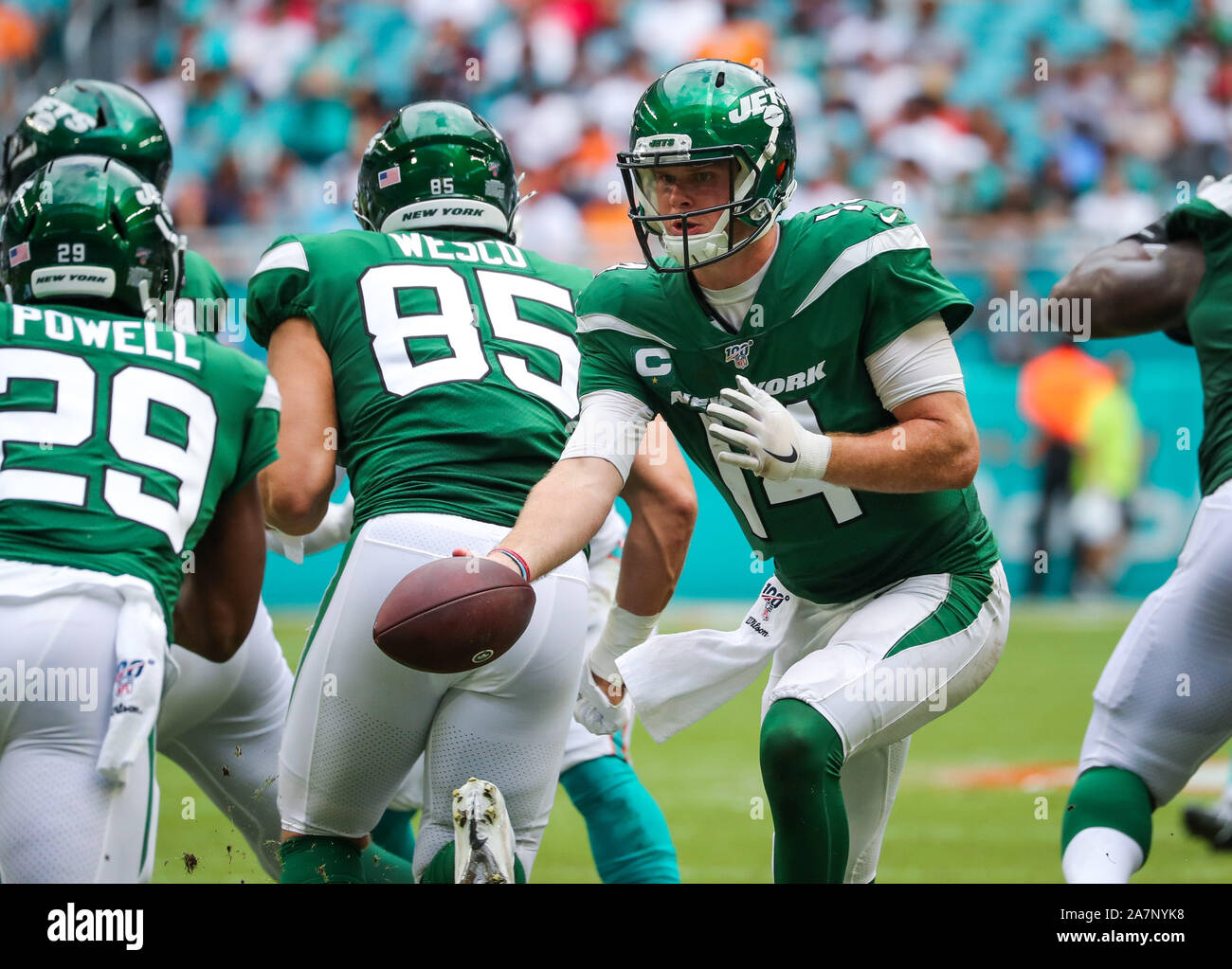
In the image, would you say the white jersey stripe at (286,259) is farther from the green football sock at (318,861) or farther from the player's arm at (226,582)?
the green football sock at (318,861)

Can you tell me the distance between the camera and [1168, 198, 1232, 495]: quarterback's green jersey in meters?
3.44

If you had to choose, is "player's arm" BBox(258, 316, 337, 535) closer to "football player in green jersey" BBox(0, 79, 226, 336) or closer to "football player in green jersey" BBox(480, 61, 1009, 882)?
"football player in green jersey" BBox(480, 61, 1009, 882)

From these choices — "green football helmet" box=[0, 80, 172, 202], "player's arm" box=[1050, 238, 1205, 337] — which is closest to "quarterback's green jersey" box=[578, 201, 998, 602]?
"player's arm" box=[1050, 238, 1205, 337]

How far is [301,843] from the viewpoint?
325cm

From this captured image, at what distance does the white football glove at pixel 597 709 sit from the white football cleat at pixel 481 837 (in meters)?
0.58

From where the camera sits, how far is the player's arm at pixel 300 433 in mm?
3373

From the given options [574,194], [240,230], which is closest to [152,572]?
[240,230]

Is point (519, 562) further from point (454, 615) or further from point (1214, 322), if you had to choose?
point (1214, 322)

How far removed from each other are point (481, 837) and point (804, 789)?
609 millimetres

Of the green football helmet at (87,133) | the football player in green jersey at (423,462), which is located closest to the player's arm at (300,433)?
the football player in green jersey at (423,462)

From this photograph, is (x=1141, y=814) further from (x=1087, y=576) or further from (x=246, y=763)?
(x=1087, y=576)

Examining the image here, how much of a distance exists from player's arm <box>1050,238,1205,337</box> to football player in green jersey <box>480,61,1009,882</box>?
2.02ft

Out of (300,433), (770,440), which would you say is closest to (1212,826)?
(770,440)

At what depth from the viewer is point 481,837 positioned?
115 inches
